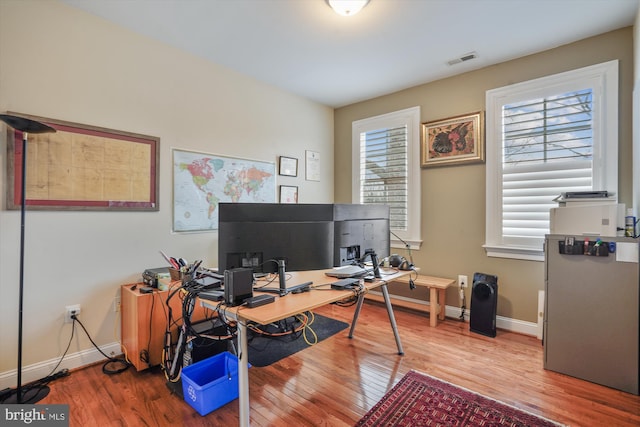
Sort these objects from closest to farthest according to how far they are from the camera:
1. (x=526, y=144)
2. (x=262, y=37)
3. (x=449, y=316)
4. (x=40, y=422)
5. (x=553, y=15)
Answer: (x=40, y=422) < (x=553, y=15) < (x=262, y=37) < (x=526, y=144) < (x=449, y=316)

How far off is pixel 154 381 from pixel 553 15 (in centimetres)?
398

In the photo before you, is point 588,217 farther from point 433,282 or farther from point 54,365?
point 54,365

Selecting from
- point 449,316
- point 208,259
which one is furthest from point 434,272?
point 208,259

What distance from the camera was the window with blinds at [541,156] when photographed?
2.61 meters

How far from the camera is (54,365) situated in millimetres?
2133

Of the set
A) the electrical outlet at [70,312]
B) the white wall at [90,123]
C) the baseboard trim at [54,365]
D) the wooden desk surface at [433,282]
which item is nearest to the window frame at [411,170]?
the wooden desk surface at [433,282]

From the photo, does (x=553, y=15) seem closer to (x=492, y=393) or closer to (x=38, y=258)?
(x=492, y=393)

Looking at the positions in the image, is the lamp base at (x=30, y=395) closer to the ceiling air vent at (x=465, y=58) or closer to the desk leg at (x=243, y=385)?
the desk leg at (x=243, y=385)

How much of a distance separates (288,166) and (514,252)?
2.64 meters

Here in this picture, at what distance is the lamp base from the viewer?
6.01 ft

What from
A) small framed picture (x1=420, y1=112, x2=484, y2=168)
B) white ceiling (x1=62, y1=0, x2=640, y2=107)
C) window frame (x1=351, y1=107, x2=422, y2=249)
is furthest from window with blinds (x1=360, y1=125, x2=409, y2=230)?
white ceiling (x1=62, y1=0, x2=640, y2=107)

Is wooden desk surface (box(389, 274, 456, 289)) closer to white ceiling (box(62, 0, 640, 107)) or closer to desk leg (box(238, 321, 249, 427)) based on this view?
desk leg (box(238, 321, 249, 427))

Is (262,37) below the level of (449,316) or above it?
above

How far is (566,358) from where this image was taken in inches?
86.3
